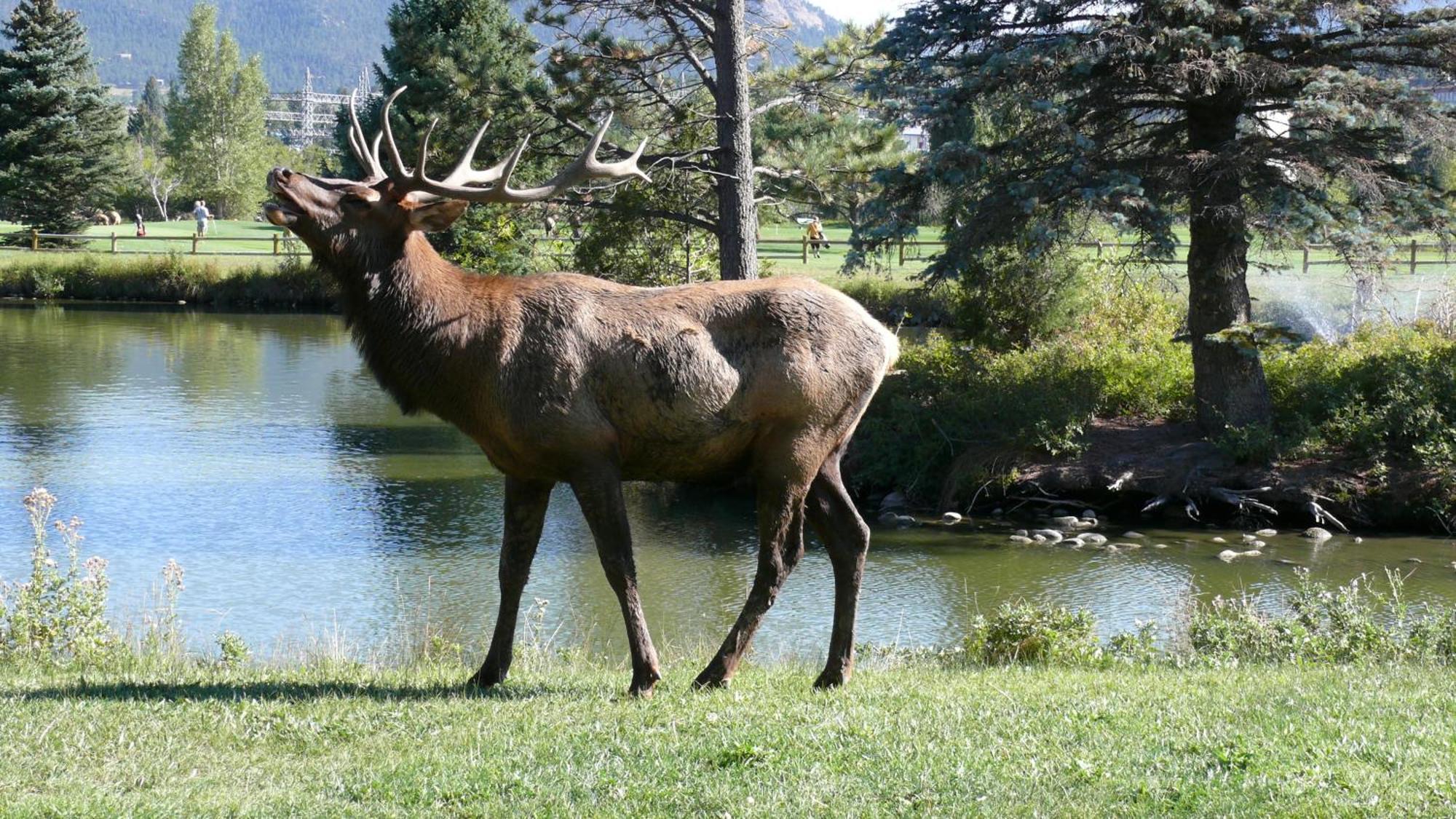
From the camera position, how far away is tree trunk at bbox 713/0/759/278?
1880cm

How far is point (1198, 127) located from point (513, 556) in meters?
14.6

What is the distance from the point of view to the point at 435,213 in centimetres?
764

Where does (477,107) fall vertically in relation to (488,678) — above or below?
above

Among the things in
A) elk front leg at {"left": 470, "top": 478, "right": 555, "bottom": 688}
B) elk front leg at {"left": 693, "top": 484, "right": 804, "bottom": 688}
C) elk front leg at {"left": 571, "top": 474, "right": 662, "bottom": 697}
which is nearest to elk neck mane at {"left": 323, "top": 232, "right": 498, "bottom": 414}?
elk front leg at {"left": 470, "top": 478, "right": 555, "bottom": 688}

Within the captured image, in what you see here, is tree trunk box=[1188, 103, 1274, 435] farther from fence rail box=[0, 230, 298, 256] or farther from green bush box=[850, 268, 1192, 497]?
fence rail box=[0, 230, 298, 256]

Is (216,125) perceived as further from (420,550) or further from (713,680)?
(713,680)

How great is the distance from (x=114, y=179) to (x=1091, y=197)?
1938 inches

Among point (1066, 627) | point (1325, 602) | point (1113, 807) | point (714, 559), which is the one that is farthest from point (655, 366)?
point (714, 559)

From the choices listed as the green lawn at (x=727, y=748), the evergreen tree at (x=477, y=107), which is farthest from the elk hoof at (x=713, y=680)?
the evergreen tree at (x=477, y=107)

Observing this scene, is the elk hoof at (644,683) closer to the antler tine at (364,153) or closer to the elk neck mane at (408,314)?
the elk neck mane at (408,314)

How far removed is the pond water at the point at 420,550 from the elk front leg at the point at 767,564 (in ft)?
14.2

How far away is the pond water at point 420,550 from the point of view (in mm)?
13828

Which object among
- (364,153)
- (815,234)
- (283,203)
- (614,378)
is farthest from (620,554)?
(815,234)

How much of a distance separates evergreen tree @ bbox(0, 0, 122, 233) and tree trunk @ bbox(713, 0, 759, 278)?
43.7 metres
